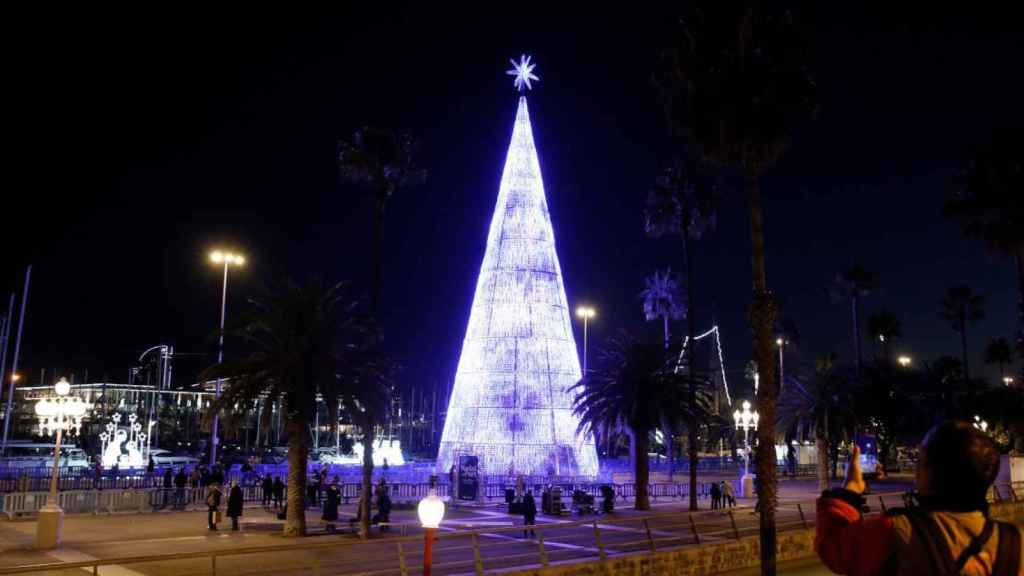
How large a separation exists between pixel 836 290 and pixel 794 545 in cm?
6116

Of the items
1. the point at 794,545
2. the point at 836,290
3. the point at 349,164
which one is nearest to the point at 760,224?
the point at 794,545

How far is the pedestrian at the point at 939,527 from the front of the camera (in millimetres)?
3219

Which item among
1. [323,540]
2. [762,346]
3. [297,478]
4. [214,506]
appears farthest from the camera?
[214,506]

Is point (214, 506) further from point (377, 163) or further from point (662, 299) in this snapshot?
point (662, 299)

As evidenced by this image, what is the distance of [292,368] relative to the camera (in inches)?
1040

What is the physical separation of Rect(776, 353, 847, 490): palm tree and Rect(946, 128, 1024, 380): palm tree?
10164 mm

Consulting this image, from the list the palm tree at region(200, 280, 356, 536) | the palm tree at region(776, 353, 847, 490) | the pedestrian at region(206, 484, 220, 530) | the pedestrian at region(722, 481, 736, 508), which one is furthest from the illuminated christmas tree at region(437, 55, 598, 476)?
the pedestrian at region(206, 484, 220, 530)

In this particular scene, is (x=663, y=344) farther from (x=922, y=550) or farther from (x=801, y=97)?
(x=922, y=550)

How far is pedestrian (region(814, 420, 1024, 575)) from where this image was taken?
127 inches

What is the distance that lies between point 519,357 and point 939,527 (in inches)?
1423

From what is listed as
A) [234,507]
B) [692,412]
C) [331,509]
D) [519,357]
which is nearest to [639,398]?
[692,412]

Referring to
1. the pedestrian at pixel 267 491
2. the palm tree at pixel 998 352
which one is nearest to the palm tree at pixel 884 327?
the palm tree at pixel 998 352

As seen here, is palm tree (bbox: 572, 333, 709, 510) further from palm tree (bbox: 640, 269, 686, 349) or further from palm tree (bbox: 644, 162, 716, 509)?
palm tree (bbox: 640, 269, 686, 349)

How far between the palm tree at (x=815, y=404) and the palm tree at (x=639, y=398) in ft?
29.9
